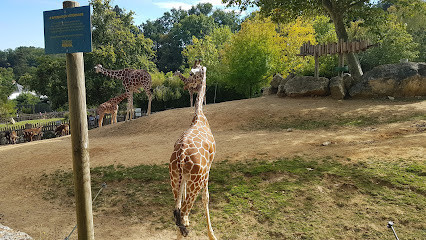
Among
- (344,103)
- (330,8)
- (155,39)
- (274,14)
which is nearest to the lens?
(344,103)

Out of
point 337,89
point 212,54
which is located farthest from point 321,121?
point 212,54

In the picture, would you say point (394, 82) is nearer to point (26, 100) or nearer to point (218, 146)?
point (218, 146)

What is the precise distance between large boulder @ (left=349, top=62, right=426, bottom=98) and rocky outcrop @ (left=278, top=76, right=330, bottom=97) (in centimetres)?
133

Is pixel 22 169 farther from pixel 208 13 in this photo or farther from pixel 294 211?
pixel 208 13

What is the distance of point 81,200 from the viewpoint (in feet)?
13.3

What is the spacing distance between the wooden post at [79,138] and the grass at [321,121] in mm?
9245

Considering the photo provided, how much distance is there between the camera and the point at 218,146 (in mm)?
9984

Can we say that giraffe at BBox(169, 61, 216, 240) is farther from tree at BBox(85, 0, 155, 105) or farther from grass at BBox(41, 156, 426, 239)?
tree at BBox(85, 0, 155, 105)

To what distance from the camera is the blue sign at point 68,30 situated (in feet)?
12.2

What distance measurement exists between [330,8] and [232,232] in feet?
48.4

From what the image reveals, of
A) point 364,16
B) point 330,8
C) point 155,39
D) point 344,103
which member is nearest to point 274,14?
point 330,8

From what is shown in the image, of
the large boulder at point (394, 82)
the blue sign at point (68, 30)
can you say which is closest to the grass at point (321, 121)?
the large boulder at point (394, 82)

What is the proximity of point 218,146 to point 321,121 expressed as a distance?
16.4 ft

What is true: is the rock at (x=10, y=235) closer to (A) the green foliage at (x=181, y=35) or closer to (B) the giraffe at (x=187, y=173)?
(B) the giraffe at (x=187, y=173)
